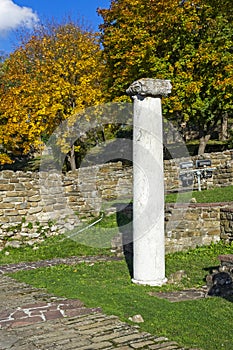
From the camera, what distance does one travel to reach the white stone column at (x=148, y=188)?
22.9ft

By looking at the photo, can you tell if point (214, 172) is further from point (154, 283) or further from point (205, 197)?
point (154, 283)

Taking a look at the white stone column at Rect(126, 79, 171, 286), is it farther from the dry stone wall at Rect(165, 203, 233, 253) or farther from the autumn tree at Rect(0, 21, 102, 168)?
the autumn tree at Rect(0, 21, 102, 168)

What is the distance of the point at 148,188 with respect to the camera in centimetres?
700

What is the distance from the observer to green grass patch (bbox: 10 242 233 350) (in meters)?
4.69

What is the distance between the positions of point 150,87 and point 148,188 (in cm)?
150

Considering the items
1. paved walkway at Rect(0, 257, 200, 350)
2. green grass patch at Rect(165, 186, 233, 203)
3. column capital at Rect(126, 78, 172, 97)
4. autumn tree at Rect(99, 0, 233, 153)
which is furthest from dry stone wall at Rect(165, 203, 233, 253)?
autumn tree at Rect(99, 0, 233, 153)

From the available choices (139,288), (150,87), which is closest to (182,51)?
(150,87)

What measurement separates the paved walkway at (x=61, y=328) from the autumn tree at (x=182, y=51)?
14094mm

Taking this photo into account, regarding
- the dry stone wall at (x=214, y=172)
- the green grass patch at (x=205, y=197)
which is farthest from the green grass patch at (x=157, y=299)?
the dry stone wall at (x=214, y=172)

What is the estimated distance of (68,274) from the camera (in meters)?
A: 7.88

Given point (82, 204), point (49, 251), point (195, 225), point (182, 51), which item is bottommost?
point (49, 251)

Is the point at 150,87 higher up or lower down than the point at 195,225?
higher up

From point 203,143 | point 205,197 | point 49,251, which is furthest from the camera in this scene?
point 203,143

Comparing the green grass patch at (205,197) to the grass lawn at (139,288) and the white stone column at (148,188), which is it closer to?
the grass lawn at (139,288)
